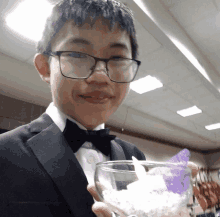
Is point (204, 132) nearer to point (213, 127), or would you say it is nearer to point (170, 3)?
point (213, 127)

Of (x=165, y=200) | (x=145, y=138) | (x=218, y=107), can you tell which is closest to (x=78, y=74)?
(x=165, y=200)

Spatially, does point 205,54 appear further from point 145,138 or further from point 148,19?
point 145,138

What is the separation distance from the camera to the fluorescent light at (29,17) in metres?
1.86

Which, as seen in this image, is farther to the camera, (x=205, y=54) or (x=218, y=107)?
(x=218, y=107)

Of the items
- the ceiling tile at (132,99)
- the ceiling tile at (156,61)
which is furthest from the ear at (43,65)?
the ceiling tile at (132,99)

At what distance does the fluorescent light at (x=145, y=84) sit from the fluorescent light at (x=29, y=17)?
182 cm

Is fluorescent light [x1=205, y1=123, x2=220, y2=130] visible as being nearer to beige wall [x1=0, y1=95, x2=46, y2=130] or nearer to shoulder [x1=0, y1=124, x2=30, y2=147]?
beige wall [x1=0, y1=95, x2=46, y2=130]

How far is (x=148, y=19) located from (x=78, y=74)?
165 centimetres

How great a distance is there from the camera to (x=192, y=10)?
2.19 m

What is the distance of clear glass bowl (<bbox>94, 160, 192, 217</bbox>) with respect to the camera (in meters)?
0.33

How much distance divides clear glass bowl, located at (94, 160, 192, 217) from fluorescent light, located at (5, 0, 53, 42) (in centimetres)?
176

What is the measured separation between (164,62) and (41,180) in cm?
272

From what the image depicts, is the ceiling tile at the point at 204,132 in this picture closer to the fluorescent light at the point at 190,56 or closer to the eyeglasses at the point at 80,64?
the fluorescent light at the point at 190,56

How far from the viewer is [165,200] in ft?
1.12
